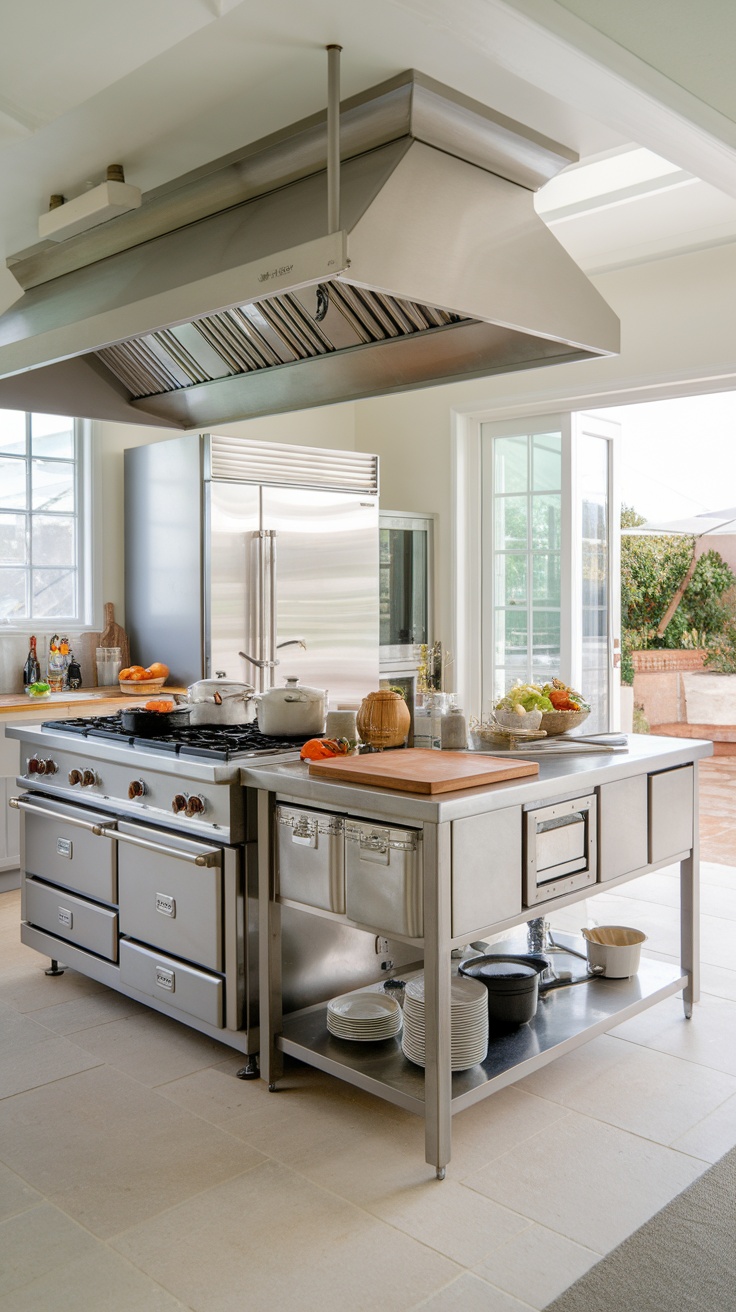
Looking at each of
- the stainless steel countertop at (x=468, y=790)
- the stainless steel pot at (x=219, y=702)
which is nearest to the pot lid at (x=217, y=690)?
the stainless steel pot at (x=219, y=702)

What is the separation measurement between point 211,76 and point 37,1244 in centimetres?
321

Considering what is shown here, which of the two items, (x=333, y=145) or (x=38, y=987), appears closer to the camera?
(x=333, y=145)

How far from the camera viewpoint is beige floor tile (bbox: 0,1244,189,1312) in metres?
1.93

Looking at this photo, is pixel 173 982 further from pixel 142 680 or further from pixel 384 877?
pixel 142 680

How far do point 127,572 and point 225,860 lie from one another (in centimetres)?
335

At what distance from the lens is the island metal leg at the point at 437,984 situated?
2320mm

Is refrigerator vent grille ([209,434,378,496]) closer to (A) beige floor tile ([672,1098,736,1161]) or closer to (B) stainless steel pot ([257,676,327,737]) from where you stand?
(B) stainless steel pot ([257,676,327,737])

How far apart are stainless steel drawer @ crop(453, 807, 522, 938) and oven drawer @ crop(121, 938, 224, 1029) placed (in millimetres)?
856

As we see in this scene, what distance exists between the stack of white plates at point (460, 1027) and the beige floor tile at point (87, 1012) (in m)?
1.13

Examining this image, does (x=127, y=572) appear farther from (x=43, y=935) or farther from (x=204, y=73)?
(x=204, y=73)

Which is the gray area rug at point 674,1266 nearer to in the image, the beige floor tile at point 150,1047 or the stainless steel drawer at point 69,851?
the beige floor tile at point 150,1047

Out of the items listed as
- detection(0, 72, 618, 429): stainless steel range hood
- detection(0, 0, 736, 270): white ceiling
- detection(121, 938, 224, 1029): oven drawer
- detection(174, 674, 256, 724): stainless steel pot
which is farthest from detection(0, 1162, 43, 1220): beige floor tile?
detection(0, 0, 736, 270): white ceiling

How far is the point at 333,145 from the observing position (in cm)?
268

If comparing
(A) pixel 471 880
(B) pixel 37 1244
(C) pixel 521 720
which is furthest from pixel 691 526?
(B) pixel 37 1244
